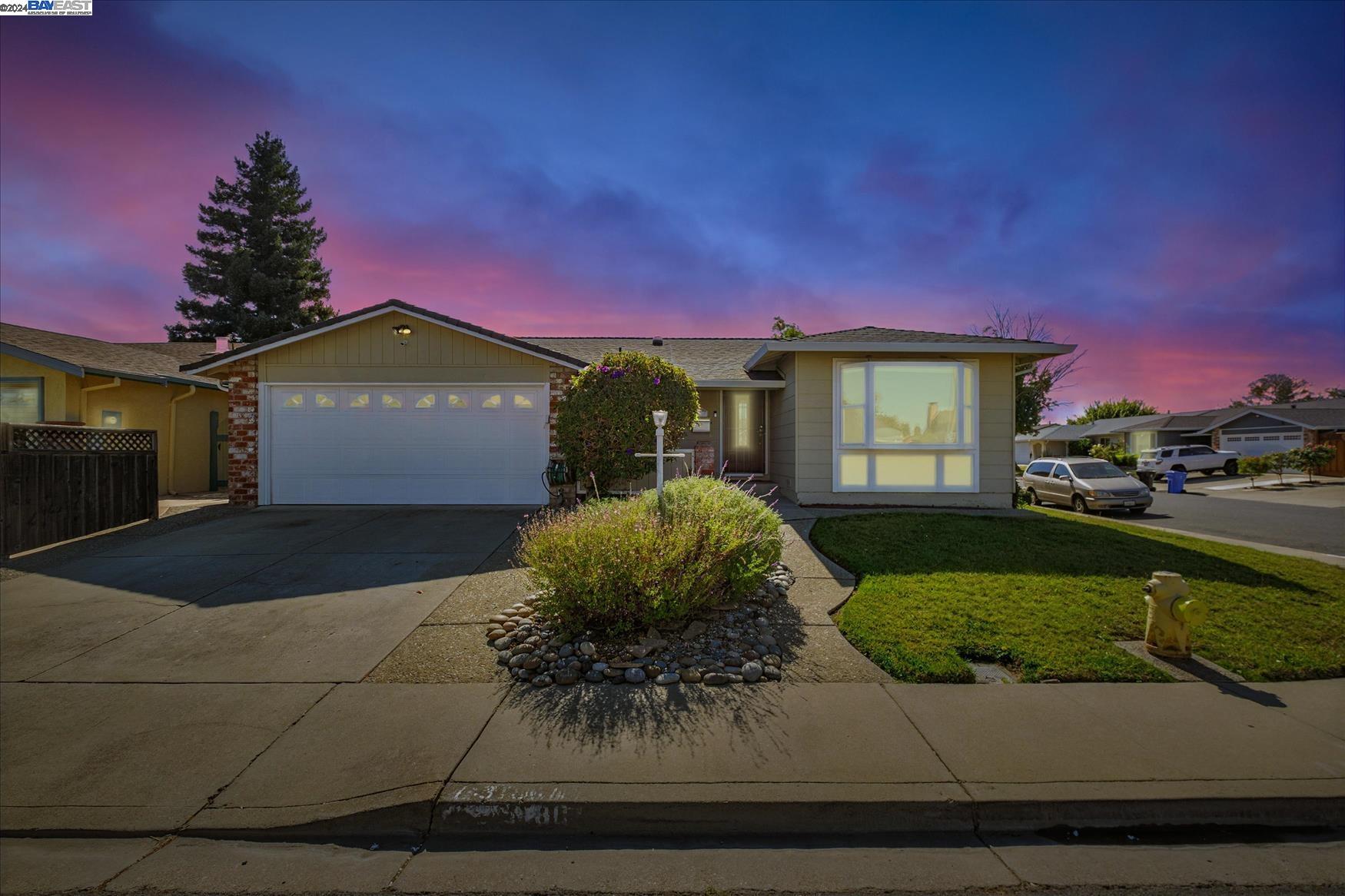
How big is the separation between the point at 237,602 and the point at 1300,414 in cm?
4978

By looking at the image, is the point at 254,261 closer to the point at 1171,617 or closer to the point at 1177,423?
the point at 1171,617

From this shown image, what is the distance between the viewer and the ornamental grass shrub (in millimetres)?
4555

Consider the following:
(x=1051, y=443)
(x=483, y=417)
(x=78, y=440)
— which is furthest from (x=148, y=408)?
(x=1051, y=443)

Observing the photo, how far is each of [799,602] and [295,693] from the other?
421cm

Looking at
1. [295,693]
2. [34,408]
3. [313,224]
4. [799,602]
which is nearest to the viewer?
[295,693]

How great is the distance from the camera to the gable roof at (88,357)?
1163 centimetres

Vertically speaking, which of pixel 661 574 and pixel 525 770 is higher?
pixel 661 574

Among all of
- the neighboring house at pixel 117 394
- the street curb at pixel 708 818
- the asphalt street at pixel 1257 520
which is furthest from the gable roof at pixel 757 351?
the street curb at pixel 708 818

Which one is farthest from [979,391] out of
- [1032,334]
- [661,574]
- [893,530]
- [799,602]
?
[1032,334]

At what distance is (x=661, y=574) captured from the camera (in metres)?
4.62

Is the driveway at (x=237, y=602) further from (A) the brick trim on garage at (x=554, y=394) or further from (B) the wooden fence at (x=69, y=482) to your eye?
(A) the brick trim on garage at (x=554, y=394)

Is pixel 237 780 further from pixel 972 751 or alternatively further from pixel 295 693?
pixel 972 751

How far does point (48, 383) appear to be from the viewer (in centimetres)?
1211

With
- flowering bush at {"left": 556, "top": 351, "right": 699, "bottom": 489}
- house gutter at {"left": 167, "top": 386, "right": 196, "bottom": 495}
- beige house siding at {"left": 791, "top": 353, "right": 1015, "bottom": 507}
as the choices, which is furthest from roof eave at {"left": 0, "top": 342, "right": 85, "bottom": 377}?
beige house siding at {"left": 791, "top": 353, "right": 1015, "bottom": 507}
